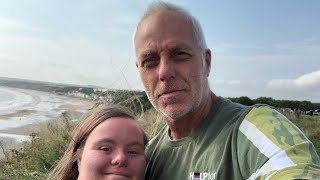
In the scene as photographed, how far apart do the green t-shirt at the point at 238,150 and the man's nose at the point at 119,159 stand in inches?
11.3

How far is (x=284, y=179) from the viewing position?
1651 millimetres

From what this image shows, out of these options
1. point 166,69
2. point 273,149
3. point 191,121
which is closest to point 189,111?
point 191,121

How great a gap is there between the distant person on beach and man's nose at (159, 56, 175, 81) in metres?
0.48

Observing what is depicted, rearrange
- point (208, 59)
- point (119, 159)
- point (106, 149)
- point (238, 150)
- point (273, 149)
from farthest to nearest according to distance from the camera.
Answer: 1. point (208, 59)
2. point (106, 149)
3. point (119, 159)
4. point (238, 150)
5. point (273, 149)

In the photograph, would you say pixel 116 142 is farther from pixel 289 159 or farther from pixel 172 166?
pixel 289 159

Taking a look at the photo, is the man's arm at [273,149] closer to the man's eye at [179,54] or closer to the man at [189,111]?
the man at [189,111]

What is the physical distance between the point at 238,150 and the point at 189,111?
0.52 metres

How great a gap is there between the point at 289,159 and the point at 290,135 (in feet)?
0.50

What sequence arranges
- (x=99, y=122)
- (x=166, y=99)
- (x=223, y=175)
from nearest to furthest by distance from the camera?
(x=223, y=175), (x=166, y=99), (x=99, y=122)

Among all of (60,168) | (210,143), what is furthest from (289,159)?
(60,168)

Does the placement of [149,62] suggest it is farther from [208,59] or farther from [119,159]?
[119,159]

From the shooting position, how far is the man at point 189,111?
209 centimetres

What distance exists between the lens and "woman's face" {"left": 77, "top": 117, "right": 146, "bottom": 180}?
8.27 ft

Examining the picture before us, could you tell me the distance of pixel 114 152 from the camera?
260 centimetres
